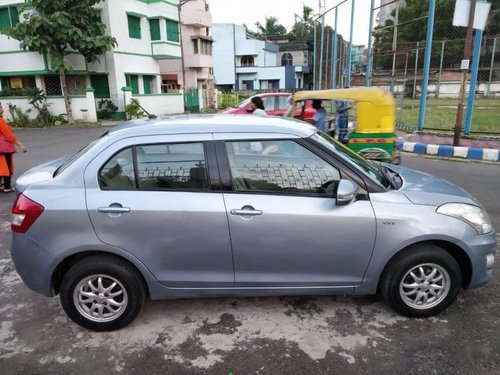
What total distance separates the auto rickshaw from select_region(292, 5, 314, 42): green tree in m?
58.5

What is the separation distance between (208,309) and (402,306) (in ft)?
5.13

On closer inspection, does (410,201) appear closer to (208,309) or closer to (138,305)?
(208,309)

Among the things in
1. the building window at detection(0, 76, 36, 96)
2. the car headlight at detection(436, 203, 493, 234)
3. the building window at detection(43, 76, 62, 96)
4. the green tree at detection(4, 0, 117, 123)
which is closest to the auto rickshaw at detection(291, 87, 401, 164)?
the car headlight at detection(436, 203, 493, 234)

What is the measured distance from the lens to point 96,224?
9.45 ft

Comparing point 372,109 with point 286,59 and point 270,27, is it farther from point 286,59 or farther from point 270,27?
point 270,27

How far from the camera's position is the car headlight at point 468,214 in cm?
302

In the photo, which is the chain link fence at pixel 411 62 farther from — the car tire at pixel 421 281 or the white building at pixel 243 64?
the white building at pixel 243 64

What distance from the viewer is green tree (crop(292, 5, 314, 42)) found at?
204 ft

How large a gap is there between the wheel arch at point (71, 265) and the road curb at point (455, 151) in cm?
733

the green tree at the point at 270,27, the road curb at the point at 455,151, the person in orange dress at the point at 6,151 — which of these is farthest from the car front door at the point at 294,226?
the green tree at the point at 270,27

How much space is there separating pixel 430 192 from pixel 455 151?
7.59 meters

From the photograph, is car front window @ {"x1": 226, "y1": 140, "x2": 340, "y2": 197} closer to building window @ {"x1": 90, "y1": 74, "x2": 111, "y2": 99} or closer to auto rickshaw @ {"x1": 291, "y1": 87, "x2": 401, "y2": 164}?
auto rickshaw @ {"x1": 291, "y1": 87, "x2": 401, "y2": 164}

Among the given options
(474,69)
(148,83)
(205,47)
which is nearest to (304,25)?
(205,47)

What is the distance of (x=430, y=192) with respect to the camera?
3.17 m
